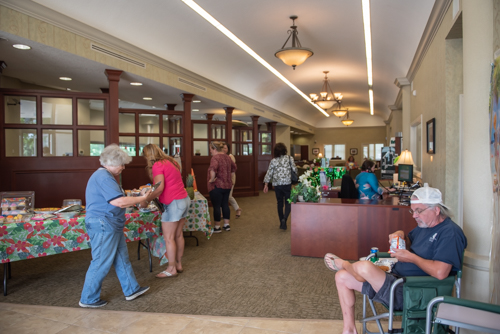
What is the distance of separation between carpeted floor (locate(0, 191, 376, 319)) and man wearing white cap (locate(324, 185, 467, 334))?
717 mm

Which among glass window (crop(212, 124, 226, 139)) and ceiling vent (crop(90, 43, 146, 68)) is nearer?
ceiling vent (crop(90, 43, 146, 68))

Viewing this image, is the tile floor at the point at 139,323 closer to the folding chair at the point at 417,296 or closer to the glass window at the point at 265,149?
the folding chair at the point at 417,296

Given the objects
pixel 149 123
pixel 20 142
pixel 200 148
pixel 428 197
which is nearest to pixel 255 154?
pixel 200 148

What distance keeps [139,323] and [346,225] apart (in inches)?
111

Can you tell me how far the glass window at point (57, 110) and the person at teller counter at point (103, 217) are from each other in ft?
8.61

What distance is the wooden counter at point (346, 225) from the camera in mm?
4656

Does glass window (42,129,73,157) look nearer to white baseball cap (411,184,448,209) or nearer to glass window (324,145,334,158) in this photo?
white baseball cap (411,184,448,209)

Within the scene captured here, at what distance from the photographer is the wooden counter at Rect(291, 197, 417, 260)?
4.66m

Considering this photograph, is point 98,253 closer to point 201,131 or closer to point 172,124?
point 172,124

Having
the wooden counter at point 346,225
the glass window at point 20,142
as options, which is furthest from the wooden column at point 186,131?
the wooden counter at point 346,225

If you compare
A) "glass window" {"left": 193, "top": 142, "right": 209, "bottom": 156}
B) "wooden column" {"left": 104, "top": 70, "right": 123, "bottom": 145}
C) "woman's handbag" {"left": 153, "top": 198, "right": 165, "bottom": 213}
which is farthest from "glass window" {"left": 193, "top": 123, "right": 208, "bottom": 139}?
"woman's handbag" {"left": 153, "top": 198, "right": 165, "bottom": 213}

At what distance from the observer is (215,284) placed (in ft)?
13.1

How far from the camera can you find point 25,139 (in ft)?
17.4

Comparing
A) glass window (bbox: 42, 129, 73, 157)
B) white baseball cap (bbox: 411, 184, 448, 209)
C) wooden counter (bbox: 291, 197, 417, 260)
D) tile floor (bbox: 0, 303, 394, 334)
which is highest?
glass window (bbox: 42, 129, 73, 157)
